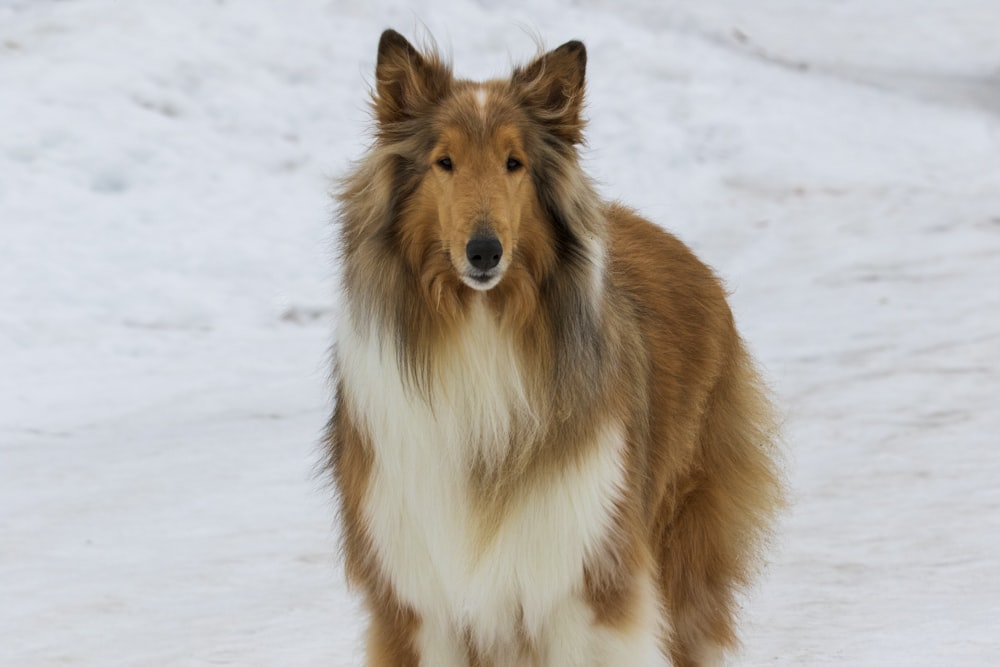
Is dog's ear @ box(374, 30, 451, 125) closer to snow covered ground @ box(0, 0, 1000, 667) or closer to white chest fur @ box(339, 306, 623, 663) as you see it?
white chest fur @ box(339, 306, 623, 663)

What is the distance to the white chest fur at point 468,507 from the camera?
3.93 metres

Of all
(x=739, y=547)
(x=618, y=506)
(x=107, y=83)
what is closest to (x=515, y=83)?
(x=618, y=506)

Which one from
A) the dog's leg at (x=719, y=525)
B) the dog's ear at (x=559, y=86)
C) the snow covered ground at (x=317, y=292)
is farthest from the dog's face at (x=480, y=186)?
the snow covered ground at (x=317, y=292)

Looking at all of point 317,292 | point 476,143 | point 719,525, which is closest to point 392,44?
point 476,143

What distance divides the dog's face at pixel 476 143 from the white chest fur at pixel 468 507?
248 mm

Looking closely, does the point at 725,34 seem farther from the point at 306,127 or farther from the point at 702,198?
the point at 306,127

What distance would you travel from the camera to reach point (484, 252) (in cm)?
371

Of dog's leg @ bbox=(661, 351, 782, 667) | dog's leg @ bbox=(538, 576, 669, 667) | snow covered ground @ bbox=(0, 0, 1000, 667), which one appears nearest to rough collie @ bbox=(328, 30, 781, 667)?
dog's leg @ bbox=(538, 576, 669, 667)

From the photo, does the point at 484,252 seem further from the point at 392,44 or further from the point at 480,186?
the point at 392,44

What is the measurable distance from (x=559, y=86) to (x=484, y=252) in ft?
2.27

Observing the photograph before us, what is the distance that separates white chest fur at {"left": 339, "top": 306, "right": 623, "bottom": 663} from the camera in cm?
393

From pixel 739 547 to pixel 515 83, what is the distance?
1.73 meters

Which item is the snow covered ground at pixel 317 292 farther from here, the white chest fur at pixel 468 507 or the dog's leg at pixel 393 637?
the white chest fur at pixel 468 507

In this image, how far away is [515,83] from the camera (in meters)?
4.13
